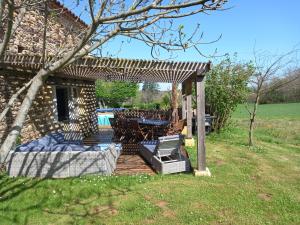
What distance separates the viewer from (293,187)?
655cm

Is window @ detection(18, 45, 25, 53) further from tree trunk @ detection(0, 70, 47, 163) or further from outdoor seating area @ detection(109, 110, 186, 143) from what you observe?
tree trunk @ detection(0, 70, 47, 163)

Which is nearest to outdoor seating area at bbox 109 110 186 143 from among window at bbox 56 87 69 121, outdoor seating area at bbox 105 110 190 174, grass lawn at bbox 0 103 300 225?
outdoor seating area at bbox 105 110 190 174

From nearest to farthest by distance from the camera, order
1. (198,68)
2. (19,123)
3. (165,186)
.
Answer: (19,123) → (165,186) → (198,68)

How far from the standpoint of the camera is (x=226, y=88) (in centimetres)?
1496

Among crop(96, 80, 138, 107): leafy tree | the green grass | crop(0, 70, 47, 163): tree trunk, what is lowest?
the green grass

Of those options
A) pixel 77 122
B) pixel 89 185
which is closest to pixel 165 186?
pixel 89 185

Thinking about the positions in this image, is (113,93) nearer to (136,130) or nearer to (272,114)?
(272,114)

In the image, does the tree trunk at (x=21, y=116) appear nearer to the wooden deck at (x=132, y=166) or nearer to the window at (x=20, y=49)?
the wooden deck at (x=132, y=166)

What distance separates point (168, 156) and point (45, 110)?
4.17m

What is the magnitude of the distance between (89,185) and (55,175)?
1108 mm

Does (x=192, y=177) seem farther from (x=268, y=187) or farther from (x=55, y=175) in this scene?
(x=55, y=175)

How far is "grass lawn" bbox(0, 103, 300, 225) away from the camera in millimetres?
4949

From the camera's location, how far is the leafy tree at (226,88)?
1477 cm

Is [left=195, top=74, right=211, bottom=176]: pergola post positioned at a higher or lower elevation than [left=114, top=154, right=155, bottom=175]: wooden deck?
higher
